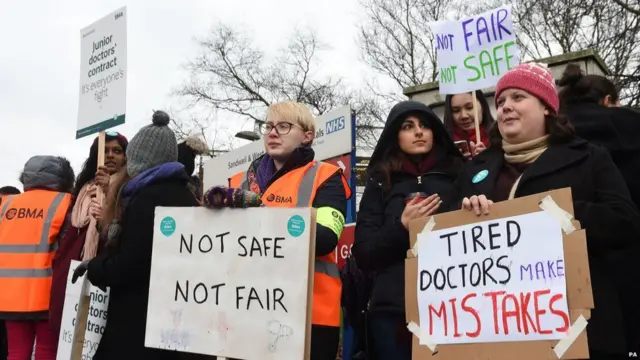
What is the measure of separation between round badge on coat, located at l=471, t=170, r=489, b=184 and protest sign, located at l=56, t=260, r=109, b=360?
81.6 inches

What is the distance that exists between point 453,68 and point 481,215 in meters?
1.88

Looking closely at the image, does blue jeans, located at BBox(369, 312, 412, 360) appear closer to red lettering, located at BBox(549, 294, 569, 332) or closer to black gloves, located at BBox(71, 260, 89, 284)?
red lettering, located at BBox(549, 294, 569, 332)

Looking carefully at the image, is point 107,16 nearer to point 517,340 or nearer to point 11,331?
point 11,331

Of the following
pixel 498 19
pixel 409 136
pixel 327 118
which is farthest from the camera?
pixel 327 118

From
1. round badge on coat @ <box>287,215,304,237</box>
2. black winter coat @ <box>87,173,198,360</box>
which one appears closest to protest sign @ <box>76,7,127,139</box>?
black winter coat @ <box>87,173,198,360</box>

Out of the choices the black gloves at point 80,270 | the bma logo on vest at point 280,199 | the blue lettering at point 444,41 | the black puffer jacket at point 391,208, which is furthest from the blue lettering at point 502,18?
the black gloves at point 80,270

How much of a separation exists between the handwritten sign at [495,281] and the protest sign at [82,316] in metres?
1.87

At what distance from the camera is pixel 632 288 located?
264 cm

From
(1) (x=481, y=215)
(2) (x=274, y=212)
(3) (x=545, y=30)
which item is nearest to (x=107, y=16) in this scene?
(2) (x=274, y=212)

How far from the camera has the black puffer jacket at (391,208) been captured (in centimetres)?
279

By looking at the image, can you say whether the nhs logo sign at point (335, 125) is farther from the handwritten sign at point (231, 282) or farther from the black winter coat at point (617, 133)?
the handwritten sign at point (231, 282)

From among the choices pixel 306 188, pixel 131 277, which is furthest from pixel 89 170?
pixel 306 188

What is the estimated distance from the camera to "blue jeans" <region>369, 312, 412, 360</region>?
2756 mm

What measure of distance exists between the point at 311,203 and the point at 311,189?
0.23ft
